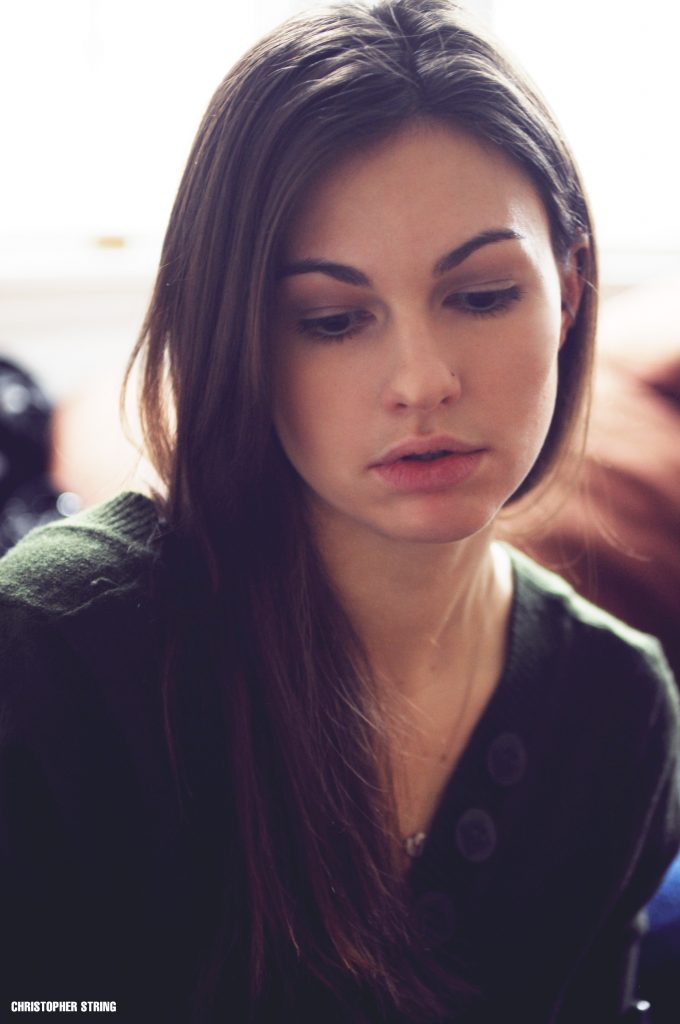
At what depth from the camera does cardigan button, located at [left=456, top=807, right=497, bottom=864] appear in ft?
2.80

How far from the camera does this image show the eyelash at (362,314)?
714mm

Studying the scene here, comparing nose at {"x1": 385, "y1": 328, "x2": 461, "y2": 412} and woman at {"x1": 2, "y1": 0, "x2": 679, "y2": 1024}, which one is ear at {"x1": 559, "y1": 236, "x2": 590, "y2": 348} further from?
nose at {"x1": 385, "y1": 328, "x2": 461, "y2": 412}

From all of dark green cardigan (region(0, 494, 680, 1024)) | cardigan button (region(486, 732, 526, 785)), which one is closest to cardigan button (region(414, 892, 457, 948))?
dark green cardigan (region(0, 494, 680, 1024))

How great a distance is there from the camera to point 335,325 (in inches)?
28.4

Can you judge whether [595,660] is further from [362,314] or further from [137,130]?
[137,130]

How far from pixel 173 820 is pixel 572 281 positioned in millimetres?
514

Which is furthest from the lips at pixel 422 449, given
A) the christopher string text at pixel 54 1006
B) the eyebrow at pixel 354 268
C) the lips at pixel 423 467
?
the christopher string text at pixel 54 1006

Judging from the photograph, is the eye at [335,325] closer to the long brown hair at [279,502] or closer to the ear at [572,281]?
the long brown hair at [279,502]

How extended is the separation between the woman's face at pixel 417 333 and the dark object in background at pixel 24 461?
763 millimetres

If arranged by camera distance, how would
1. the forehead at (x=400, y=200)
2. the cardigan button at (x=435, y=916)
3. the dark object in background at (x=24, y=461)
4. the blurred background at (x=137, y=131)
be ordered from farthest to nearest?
the blurred background at (x=137, y=131) → the dark object in background at (x=24, y=461) → the cardigan button at (x=435, y=916) → the forehead at (x=400, y=200)

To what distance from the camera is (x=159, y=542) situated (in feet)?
2.62

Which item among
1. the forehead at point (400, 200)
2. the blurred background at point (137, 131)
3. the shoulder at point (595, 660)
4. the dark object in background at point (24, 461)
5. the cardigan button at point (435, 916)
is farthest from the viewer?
the blurred background at point (137, 131)

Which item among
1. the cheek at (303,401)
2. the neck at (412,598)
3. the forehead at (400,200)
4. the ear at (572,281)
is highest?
the forehead at (400,200)

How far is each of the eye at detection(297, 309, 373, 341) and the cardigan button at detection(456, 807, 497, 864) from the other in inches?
15.9
